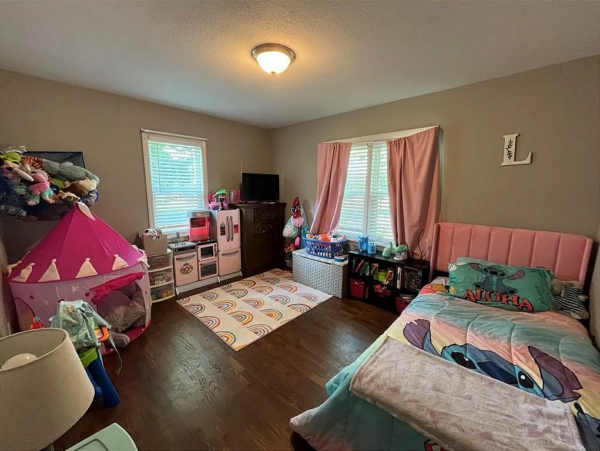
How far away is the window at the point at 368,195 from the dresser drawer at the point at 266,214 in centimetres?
124

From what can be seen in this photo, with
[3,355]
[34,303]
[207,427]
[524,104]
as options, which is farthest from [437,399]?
[34,303]

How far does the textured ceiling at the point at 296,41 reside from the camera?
1.46 metres

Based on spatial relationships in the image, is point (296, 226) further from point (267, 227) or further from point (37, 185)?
point (37, 185)

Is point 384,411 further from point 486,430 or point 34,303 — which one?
point 34,303

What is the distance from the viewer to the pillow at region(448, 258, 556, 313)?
1901 millimetres

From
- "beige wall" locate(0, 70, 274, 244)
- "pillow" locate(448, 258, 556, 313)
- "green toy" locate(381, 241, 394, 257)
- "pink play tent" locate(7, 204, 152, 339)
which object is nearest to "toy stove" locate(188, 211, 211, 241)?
"beige wall" locate(0, 70, 274, 244)

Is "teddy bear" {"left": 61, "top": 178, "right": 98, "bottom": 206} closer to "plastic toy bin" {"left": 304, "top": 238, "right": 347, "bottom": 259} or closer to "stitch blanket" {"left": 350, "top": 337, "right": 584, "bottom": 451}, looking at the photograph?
"plastic toy bin" {"left": 304, "top": 238, "right": 347, "bottom": 259}

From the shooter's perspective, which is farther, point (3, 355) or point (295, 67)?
point (295, 67)

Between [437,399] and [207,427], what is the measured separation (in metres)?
1.35

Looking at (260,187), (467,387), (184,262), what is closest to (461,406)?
(467,387)

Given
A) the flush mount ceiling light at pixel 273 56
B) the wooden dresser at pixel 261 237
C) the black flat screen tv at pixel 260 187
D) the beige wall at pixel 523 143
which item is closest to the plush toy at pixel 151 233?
the wooden dresser at pixel 261 237

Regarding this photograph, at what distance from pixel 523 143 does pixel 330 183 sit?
7.00 ft

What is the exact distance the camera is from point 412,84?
2.51 metres

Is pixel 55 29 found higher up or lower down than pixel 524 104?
higher up
